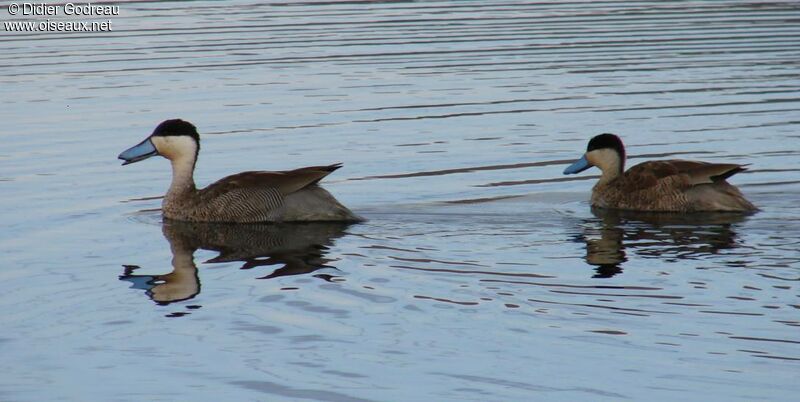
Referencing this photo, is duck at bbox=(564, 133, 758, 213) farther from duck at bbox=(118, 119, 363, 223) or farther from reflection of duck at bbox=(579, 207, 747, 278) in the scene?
duck at bbox=(118, 119, 363, 223)

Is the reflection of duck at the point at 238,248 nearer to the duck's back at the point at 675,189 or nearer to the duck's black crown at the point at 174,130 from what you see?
the duck's black crown at the point at 174,130

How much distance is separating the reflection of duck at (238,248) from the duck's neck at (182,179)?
0.40m

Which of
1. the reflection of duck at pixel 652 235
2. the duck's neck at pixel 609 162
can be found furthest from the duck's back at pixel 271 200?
the duck's neck at pixel 609 162

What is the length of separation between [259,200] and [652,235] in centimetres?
389

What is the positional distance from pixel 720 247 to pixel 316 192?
4167 millimetres

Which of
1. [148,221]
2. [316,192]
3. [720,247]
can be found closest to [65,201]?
[148,221]

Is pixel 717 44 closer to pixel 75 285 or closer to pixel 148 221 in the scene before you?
pixel 148 221

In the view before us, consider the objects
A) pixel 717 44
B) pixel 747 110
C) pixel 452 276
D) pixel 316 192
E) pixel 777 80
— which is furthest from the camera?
pixel 717 44

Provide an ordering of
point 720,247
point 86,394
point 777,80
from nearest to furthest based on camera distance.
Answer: point 86,394 → point 720,247 → point 777,80

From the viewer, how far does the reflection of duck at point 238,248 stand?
12.0m

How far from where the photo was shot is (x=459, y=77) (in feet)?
81.9

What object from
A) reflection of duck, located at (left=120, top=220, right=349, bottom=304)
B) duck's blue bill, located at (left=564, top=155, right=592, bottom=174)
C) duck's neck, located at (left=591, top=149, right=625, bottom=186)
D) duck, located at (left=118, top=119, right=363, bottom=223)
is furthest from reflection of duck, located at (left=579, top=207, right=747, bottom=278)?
duck, located at (left=118, top=119, right=363, bottom=223)

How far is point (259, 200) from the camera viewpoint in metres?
14.8

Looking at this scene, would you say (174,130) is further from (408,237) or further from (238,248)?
(408,237)
